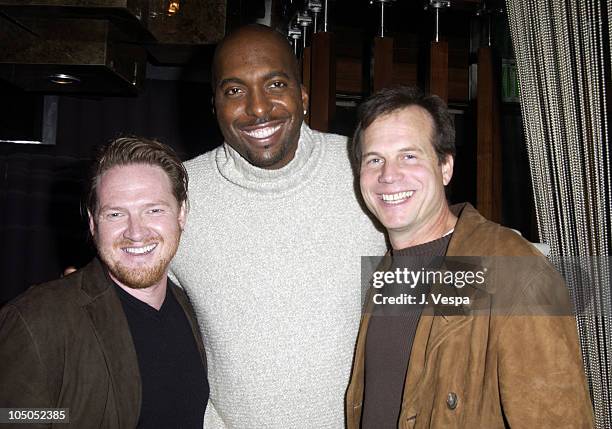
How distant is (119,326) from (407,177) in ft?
2.63

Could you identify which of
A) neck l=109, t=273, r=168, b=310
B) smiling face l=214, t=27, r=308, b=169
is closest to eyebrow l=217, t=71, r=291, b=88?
smiling face l=214, t=27, r=308, b=169

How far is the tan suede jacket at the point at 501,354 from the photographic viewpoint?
108 cm

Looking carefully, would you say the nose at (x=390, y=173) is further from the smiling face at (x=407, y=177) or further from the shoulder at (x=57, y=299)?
the shoulder at (x=57, y=299)

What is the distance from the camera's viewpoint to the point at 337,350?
1.61 metres

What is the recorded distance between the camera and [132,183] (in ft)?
4.89

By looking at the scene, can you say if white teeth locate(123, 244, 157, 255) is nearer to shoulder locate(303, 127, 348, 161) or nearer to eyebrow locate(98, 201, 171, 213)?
eyebrow locate(98, 201, 171, 213)

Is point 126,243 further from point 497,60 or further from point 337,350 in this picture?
point 497,60

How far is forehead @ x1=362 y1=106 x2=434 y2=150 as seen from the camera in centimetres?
142

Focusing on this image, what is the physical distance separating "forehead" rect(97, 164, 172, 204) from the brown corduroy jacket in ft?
0.73

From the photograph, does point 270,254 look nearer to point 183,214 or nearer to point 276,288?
point 276,288

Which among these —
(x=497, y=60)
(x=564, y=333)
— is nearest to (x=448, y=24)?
(x=497, y=60)

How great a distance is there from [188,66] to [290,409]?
3292mm

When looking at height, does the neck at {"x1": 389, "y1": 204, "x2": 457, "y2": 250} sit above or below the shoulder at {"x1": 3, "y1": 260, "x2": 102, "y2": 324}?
above

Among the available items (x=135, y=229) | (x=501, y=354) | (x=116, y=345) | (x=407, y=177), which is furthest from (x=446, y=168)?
(x=116, y=345)
